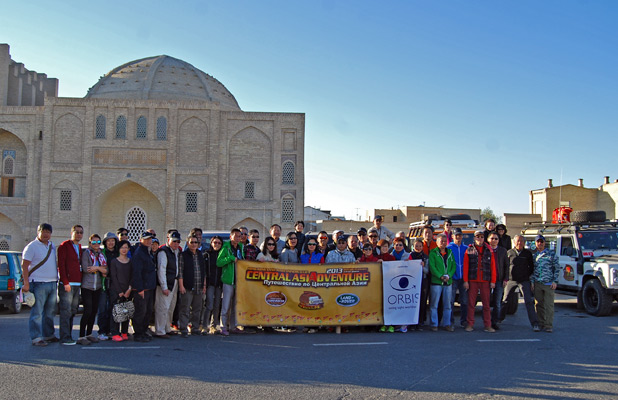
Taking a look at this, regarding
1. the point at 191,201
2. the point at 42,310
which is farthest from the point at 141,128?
the point at 42,310

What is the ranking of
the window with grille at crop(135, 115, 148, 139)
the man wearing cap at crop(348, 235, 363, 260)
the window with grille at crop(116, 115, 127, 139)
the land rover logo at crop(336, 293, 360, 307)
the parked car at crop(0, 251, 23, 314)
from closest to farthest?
the land rover logo at crop(336, 293, 360, 307) < the man wearing cap at crop(348, 235, 363, 260) < the parked car at crop(0, 251, 23, 314) < the window with grille at crop(116, 115, 127, 139) < the window with grille at crop(135, 115, 148, 139)

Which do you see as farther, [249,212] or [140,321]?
[249,212]

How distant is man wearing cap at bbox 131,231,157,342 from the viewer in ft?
26.1

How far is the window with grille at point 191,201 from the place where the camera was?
36.9 m

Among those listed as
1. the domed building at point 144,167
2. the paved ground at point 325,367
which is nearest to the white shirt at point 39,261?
the paved ground at point 325,367

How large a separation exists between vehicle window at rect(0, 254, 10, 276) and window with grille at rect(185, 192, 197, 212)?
2502cm

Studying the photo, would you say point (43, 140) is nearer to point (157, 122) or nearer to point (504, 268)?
point (157, 122)

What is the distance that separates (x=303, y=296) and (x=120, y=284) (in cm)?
279

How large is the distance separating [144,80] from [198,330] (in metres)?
39.6

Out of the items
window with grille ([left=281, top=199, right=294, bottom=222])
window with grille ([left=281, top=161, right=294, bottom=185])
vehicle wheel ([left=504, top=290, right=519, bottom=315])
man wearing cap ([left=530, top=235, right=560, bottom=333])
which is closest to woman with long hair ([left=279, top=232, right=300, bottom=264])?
man wearing cap ([left=530, top=235, right=560, bottom=333])

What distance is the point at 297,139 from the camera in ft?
126

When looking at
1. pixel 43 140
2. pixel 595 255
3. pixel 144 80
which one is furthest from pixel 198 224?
pixel 595 255

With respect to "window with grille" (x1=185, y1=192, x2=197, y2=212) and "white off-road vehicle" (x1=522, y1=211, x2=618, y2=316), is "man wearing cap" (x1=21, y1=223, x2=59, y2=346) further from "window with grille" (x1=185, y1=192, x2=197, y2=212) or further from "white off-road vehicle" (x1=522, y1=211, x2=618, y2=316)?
"window with grille" (x1=185, y1=192, x2=197, y2=212)

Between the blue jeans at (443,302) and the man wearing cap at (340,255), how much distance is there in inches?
56.6
